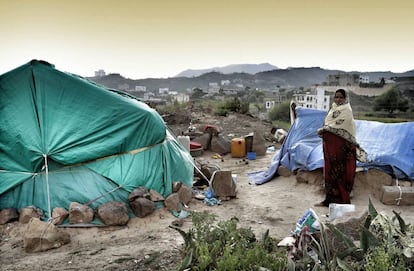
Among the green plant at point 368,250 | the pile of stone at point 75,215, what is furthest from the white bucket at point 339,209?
the pile of stone at point 75,215

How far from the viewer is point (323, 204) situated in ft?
19.0

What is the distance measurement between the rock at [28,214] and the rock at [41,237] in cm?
66

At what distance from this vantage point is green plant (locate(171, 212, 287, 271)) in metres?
2.66

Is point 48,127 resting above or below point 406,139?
above

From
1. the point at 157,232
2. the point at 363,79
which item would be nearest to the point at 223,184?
the point at 157,232

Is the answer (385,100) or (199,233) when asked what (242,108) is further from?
(199,233)

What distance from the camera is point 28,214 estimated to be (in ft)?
15.7

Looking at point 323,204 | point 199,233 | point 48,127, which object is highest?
point 48,127

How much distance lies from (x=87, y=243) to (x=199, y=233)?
183cm

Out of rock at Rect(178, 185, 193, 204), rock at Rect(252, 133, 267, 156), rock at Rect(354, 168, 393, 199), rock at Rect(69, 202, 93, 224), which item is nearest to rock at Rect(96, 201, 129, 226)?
rock at Rect(69, 202, 93, 224)

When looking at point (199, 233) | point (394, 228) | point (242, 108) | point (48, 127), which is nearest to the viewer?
point (394, 228)

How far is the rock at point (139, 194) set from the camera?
17.1ft

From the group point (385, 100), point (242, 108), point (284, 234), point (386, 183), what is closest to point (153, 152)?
point (284, 234)

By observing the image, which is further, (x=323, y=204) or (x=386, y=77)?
(x=386, y=77)
